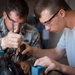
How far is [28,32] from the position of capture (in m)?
1.42

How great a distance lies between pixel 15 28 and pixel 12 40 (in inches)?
7.0

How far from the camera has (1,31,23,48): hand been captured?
973mm

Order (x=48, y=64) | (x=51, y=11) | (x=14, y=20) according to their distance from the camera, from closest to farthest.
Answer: (x=48, y=64) < (x=51, y=11) < (x=14, y=20)

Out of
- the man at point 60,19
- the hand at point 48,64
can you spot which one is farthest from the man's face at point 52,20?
the hand at point 48,64

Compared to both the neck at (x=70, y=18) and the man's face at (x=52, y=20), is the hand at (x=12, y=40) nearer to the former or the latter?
the man's face at (x=52, y=20)

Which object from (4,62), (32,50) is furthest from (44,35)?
(4,62)

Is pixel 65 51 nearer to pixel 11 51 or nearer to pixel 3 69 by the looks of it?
pixel 11 51

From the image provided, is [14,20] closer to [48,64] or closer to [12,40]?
[12,40]

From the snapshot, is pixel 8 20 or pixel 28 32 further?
pixel 28 32

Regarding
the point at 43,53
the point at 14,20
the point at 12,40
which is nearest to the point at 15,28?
the point at 14,20

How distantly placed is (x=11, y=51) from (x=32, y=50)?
242mm

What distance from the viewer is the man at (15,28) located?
1.00 metres

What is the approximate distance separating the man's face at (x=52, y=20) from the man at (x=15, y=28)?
17 centimetres

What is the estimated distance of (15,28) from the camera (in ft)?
3.81
